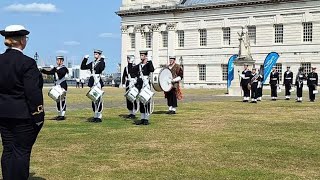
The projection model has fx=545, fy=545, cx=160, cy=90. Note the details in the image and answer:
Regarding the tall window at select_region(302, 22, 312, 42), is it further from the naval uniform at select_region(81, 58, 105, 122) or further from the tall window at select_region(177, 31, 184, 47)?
the naval uniform at select_region(81, 58, 105, 122)

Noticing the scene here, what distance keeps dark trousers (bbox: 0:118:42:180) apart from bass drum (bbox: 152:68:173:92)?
11235 millimetres

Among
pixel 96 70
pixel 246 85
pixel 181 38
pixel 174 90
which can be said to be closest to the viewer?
pixel 96 70

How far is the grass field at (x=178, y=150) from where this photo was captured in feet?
28.1

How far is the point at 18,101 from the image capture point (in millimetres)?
6750

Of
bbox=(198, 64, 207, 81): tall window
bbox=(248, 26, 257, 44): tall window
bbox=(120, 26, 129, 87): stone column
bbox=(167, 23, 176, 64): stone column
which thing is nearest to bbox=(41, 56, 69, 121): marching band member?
bbox=(248, 26, 257, 44): tall window

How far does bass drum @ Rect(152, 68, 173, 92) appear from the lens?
1806cm

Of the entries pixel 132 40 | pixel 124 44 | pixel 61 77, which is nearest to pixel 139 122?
pixel 61 77

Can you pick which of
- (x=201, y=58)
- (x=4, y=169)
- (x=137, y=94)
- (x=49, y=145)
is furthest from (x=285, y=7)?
(x=4, y=169)

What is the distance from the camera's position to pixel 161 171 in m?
8.63

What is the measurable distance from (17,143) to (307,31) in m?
59.6

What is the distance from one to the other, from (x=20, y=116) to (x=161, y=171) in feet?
9.14

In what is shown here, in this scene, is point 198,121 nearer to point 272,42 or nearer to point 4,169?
point 4,169

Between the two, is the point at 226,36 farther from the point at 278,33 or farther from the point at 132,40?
the point at 132,40

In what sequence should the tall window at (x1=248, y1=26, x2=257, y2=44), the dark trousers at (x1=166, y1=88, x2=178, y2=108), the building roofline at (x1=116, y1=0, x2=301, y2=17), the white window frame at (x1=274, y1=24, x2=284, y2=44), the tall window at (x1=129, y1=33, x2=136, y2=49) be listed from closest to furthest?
the dark trousers at (x1=166, y1=88, x2=178, y2=108)
the white window frame at (x1=274, y1=24, x2=284, y2=44)
the building roofline at (x1=116, y1=0, x2=301, y2=17)
the tall window at (x1=248, y1=26, x2=257, y2=44)
the tall window at (x1=129, y1=33, x2=136, y2=49)
